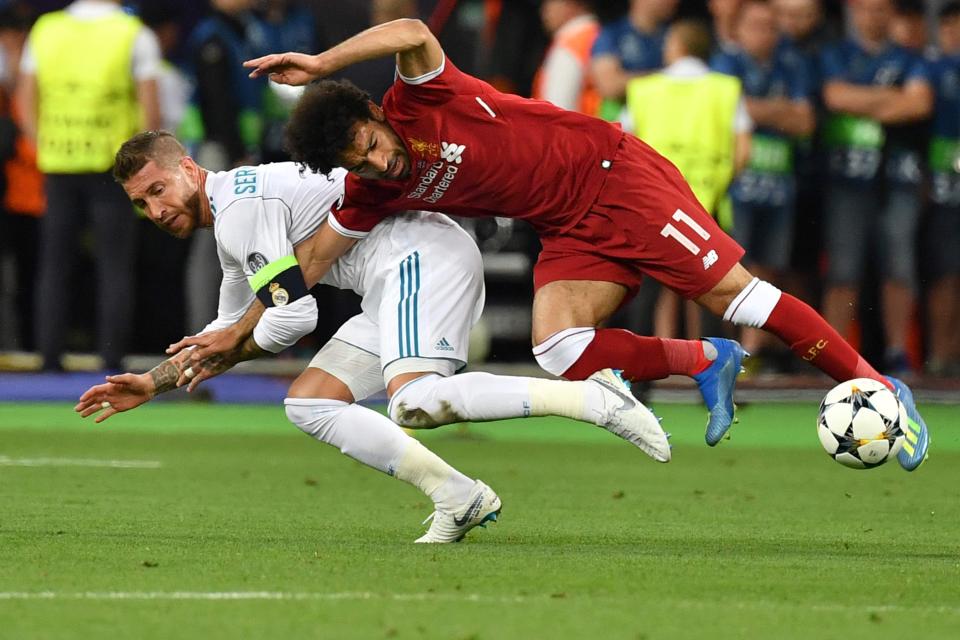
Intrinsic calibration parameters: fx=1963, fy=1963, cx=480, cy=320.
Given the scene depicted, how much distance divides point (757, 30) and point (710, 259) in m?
7.37

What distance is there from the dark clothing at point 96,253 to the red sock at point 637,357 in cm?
695

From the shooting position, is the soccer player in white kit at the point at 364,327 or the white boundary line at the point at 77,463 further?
the white boundary line at the point at 77,463

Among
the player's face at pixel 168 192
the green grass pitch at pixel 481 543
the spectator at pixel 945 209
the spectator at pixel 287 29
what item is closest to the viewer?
the green grass pitch at pixel 481 543

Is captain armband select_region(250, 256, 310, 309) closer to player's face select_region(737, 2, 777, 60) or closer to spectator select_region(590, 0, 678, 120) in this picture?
spectator select_region(590, 0, 678, 120)

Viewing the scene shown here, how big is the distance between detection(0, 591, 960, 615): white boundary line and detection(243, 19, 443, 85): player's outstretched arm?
180 centimetres

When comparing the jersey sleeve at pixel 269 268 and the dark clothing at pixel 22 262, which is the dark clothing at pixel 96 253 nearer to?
the dark clothing at pixel 22 262

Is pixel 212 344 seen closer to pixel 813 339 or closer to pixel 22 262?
pixel 813 339

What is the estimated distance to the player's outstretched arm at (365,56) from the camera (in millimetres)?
6535

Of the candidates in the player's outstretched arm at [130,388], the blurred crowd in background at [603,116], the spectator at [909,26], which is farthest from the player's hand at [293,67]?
the spectator at [909,26]

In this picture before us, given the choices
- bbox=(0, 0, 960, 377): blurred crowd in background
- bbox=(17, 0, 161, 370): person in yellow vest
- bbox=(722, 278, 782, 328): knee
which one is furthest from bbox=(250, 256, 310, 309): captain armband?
bbox=(17, 0, 161, 370): person in yellow vest

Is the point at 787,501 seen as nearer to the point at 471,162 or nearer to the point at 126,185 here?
the point at 471,162

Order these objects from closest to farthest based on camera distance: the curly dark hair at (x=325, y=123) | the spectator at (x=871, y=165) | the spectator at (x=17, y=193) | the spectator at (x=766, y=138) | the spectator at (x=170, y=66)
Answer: the curly dark hair at (x=325, y=123), the spectator at (x=170, y=66), the spectator at (x=766, y=138), the spectator at (x=871, y=165), the spectator at (x=17, y=193)

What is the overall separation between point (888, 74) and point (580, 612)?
10127 millimetres

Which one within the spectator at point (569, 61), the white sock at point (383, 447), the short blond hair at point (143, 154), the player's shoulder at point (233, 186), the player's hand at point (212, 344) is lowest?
the spectator at point (569, 61)
